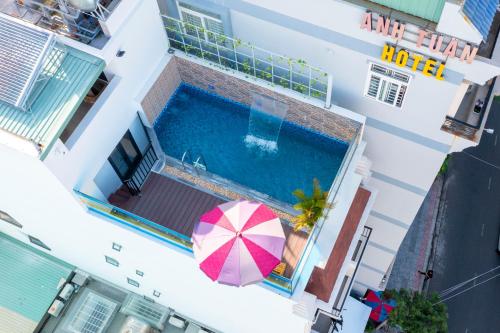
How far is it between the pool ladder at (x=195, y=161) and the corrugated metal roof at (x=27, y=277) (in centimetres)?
1155

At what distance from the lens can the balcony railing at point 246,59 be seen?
21.4m

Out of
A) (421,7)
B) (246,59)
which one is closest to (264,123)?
(246,59)

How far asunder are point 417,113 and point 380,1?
510 centimetres

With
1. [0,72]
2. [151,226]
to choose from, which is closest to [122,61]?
[0,72]

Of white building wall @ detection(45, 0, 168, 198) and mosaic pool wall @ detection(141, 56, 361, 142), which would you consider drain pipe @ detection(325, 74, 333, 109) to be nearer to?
mosaic pool wall @ detection(141, 56, 361, 142)

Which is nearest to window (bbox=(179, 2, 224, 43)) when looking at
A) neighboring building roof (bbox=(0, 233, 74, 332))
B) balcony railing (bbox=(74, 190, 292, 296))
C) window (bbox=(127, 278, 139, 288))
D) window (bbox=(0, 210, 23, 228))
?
balcony railing (bbox=(74, 190, 292, 296))

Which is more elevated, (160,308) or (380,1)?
(380,1)

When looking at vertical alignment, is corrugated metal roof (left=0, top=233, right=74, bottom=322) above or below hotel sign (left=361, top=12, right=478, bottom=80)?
below

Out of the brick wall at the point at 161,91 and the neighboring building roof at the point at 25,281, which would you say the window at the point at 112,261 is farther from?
the brick wall at the point at 161,91

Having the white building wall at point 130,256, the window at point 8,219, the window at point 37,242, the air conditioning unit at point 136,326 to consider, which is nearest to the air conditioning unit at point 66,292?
the white building wall at point 130,256

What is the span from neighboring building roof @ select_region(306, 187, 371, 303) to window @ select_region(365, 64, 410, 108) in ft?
16.4

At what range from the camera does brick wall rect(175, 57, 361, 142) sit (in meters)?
21.9

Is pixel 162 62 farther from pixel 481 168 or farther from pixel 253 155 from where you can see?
pixel 481 168

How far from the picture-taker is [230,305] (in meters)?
23.8
